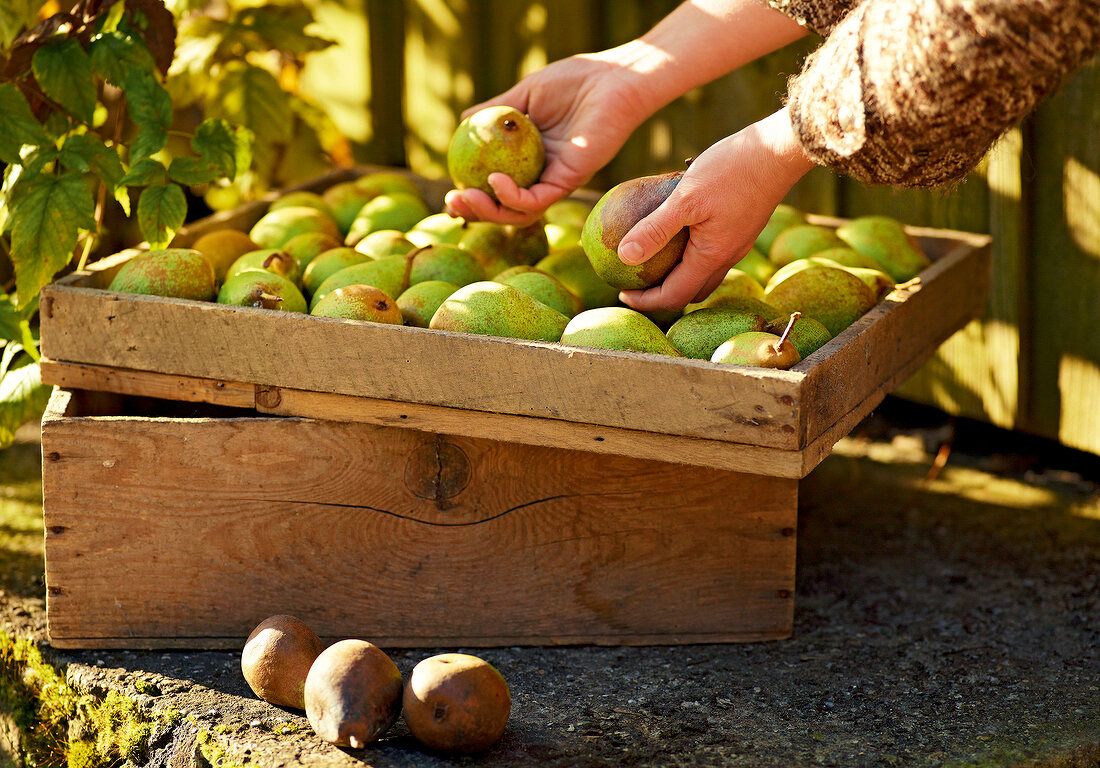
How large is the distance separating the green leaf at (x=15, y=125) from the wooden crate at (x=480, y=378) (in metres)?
0.32

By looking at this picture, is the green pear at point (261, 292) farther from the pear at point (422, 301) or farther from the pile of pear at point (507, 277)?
the pear at point (422, 301)

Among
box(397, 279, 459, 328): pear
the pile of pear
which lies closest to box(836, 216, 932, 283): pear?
the pile of pear

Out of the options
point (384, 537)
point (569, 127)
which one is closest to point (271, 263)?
point (384, 537)

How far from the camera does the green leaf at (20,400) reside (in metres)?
2.65

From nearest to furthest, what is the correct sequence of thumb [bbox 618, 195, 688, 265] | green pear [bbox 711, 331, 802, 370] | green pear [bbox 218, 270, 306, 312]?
→ green pear [bbox 711, 331, 802, 370] < thumb [bbox 618, 195, 688, 265] < green pear [bbox 218, 270, 306, 312]

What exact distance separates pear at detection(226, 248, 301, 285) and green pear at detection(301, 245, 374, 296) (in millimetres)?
34

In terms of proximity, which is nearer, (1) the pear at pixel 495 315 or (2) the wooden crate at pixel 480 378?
(2) the wooden crate at pixel 480 378

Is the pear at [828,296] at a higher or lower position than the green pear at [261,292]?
lower

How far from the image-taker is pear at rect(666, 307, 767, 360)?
2.29 meters

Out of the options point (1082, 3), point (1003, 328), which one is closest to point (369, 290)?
Result: point (1082, 3)

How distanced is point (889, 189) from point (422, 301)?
1922 millimetres

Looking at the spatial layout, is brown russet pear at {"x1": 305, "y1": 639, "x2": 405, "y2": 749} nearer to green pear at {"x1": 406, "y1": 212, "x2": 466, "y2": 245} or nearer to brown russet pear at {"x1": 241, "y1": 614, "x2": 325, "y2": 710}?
brown russet pear at {"x1": 241, "y1": 614, "x2": 325, "y2": 710}

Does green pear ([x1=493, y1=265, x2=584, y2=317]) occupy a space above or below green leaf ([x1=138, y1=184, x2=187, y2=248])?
below

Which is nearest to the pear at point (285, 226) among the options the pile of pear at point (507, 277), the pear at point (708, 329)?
the pile of pear at point (507, 277)
